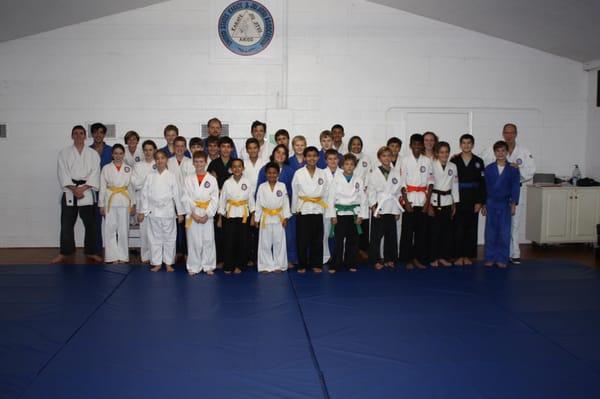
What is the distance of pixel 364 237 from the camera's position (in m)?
5.80

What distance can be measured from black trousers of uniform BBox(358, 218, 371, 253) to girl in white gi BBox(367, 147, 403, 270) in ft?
0.65

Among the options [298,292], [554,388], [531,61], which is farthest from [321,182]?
[531,61]

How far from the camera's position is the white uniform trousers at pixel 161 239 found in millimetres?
5227

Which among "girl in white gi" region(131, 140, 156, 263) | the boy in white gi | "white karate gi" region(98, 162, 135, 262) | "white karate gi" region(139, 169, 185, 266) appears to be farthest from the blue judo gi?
"white karate gi" region(98, 162, 135, 262)

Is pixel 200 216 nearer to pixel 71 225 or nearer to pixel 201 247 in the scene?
pixel 201 247

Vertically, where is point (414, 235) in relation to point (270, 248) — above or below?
above

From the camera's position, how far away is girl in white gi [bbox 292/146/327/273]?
202 inches

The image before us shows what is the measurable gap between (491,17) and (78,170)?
5035 millimetres

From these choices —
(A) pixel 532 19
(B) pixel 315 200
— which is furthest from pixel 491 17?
(B) pixel 315 200

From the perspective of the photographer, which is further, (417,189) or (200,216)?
(417,189)

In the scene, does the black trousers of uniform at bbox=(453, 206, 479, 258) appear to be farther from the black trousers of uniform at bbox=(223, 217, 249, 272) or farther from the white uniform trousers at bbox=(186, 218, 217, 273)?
the white uniform trousers at bbox=(186, 218, 217, 273)

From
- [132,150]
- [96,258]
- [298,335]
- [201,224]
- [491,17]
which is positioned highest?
[491,17]

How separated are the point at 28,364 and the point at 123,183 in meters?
2.73

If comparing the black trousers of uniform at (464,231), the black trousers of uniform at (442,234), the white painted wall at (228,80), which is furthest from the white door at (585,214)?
the black trousers of uniform at (442,234)
